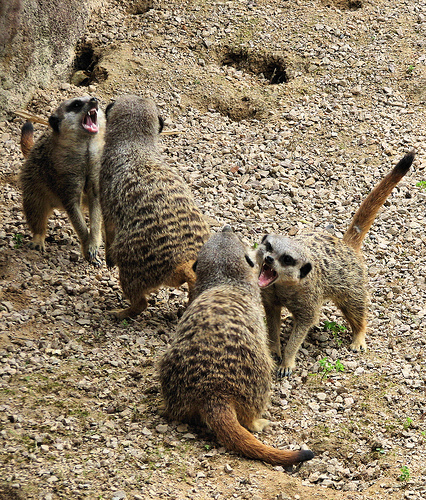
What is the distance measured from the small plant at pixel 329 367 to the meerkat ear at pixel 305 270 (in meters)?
0.54

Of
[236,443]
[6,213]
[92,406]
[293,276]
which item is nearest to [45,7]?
[6,213]

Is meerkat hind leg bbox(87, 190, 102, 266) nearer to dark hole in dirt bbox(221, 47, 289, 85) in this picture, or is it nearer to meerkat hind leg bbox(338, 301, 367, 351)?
meerkat hind leg bbox(338, 301, 367, 351)

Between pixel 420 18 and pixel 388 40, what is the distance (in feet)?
1.62

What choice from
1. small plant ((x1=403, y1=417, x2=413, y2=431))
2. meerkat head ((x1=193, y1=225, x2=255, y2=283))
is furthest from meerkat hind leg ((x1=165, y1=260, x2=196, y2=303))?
small plant ((x1=403, y1=417, x2=413, y2=431))

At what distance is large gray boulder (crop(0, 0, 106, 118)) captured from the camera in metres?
6.04

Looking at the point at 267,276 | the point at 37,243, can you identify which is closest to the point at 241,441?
the point at 267,276

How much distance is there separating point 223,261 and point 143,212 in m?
0.80

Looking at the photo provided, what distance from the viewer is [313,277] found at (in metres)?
4.55

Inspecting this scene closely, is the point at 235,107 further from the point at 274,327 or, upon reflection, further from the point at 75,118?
the point at 274,327

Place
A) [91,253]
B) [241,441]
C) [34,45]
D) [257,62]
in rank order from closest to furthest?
[241,441] → [91,253] → [34,45] → [257,62]

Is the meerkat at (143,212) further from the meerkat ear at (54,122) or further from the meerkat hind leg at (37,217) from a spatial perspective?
the meerkat hind leg at (37,217)

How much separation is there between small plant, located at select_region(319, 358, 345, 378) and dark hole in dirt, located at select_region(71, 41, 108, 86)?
3.61 m

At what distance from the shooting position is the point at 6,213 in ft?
18.4

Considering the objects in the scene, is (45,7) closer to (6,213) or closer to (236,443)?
(6,213)
